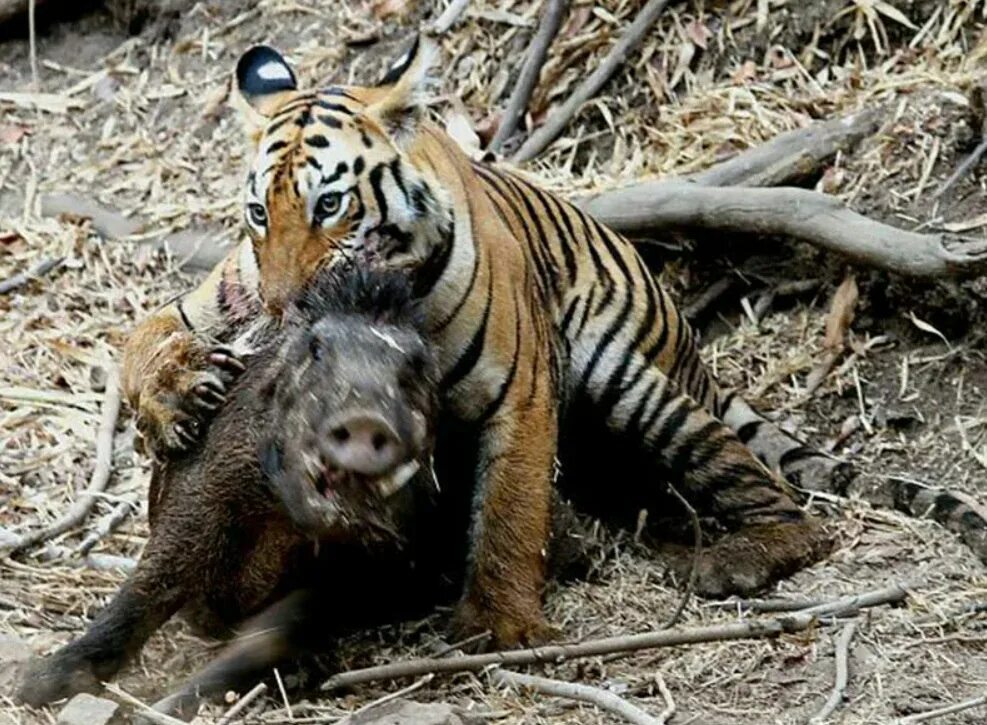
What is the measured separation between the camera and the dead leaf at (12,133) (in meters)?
9.12

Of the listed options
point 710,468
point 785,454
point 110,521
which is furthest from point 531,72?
point 110,521

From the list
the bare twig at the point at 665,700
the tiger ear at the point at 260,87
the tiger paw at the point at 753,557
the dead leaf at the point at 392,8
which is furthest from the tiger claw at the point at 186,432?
the dead leaf at the point at 392,8

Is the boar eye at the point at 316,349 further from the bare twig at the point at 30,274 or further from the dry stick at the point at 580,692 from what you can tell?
the bare twig at the point at 30,274

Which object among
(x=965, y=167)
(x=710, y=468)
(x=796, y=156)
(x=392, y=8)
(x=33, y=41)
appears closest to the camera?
(x=710, y=468)

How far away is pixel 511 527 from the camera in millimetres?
5121

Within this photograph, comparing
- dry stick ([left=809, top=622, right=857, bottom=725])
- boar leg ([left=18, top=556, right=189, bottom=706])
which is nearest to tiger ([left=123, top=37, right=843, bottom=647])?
boar leg ([left=18, top=556, right=189, bottom=706])

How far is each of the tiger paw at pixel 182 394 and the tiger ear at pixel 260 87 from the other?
755 mm

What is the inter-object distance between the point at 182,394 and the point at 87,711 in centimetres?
101

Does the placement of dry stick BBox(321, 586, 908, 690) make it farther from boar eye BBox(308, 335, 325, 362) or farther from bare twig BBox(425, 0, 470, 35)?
bare twig BBox(425, 0, 470, 35)

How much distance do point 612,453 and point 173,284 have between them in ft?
9.14

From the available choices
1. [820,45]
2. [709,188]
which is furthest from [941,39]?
[709,188]

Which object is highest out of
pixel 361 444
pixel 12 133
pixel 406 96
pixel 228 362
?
pixel 406 96

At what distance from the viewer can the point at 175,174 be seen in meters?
8.69

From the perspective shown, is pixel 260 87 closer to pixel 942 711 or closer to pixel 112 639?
pixel 112 639
